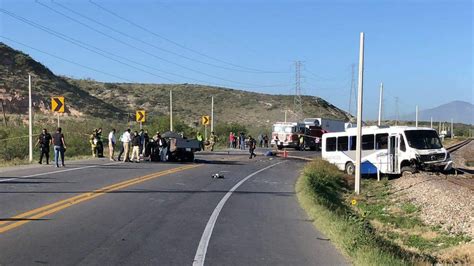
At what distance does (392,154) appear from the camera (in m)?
28.5

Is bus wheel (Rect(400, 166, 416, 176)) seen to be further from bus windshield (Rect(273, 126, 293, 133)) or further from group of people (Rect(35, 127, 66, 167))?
bus windshield (Rect(273, 126, 293, 133))

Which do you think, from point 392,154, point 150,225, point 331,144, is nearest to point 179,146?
point 331,144

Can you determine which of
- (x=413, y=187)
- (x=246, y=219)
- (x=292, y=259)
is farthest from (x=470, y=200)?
(x=292, y=259)

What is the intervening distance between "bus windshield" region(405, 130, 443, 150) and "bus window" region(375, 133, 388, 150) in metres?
1.30

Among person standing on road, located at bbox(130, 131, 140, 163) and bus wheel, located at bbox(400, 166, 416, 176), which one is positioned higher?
person standing on road, located at bbox(130, 131, 140, 163)

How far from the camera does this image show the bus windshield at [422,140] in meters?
27.7

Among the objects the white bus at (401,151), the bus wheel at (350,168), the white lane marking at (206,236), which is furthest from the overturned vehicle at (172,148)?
the white lane marking at (206,236)

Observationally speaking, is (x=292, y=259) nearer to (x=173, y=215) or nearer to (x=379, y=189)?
(x=173, y=215)

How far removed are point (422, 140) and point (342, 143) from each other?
572 cm

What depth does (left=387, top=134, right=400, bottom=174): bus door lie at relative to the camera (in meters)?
28.3

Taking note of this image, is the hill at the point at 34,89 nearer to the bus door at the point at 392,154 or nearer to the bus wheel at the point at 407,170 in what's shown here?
the bus door at the point at 392,154

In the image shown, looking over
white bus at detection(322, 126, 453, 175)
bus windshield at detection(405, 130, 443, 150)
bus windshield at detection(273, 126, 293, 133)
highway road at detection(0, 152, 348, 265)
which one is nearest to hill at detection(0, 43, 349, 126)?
bus windshield at detection(273, 126, 293, 133)

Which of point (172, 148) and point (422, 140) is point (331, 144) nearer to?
point (422, 140)

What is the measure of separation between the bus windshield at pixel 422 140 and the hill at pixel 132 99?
45.3m
